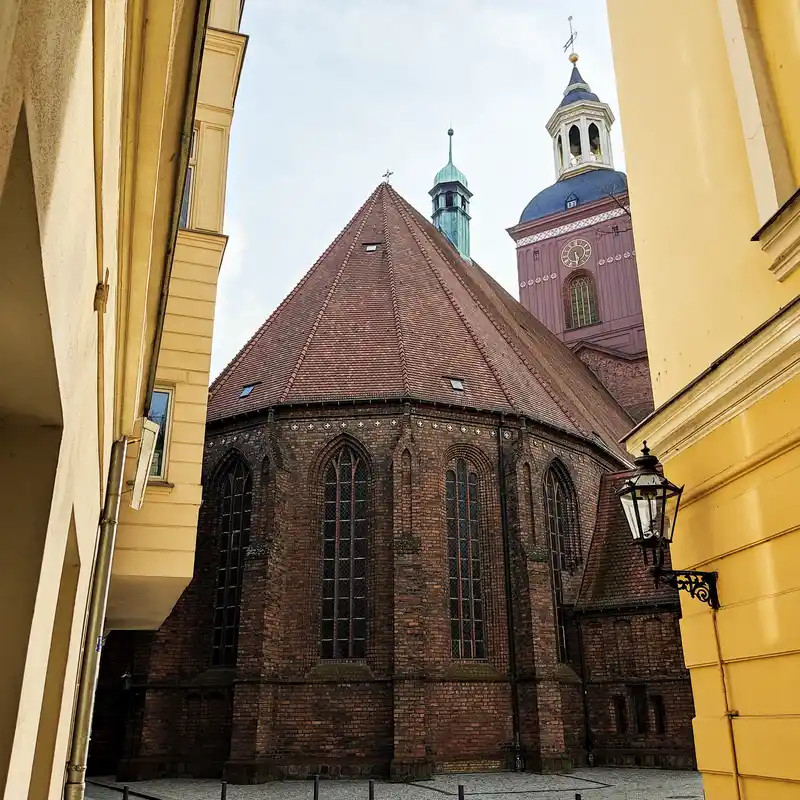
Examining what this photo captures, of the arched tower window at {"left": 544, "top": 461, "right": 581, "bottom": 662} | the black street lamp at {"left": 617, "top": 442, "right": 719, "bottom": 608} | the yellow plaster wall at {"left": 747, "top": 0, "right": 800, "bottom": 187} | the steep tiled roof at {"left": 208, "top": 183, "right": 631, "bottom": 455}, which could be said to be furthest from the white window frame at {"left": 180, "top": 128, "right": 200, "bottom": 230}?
the arched tower window at {"left": 544, "top": 461, "right": 581, "bottom": 662}

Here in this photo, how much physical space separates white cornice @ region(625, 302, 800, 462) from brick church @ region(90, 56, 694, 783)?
12.8 m

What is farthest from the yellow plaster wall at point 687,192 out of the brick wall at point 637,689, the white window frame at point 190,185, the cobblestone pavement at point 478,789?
the brick wall at point 637,689

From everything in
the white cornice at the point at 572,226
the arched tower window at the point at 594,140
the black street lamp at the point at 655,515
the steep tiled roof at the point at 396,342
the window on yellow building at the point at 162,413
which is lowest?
the black street lamp at the point at 655,515

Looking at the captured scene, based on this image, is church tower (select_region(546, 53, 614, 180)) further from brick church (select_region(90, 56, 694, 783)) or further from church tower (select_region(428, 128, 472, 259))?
brick church (select_region(90, 56, 694, 783))

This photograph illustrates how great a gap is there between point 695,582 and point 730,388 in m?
1.13

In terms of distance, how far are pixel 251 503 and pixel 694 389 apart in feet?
50.4

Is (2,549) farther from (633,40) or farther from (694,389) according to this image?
(633,40)

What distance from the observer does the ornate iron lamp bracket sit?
4531 millimetres

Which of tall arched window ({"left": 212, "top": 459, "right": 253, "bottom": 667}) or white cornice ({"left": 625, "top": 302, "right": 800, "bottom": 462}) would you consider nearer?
white cornice ({"left": 625, "top": 302, "right": 800, "bottom": 462})

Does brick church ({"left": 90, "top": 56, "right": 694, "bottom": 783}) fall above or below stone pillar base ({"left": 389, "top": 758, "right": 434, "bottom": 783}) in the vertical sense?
above

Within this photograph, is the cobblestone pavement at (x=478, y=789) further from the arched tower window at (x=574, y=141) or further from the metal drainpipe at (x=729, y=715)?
the arched tower window at (x=574, y=141)

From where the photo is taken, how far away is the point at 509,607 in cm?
1858

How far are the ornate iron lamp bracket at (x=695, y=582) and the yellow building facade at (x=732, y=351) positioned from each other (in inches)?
2.7

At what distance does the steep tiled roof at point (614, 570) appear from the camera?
19.7 metres
